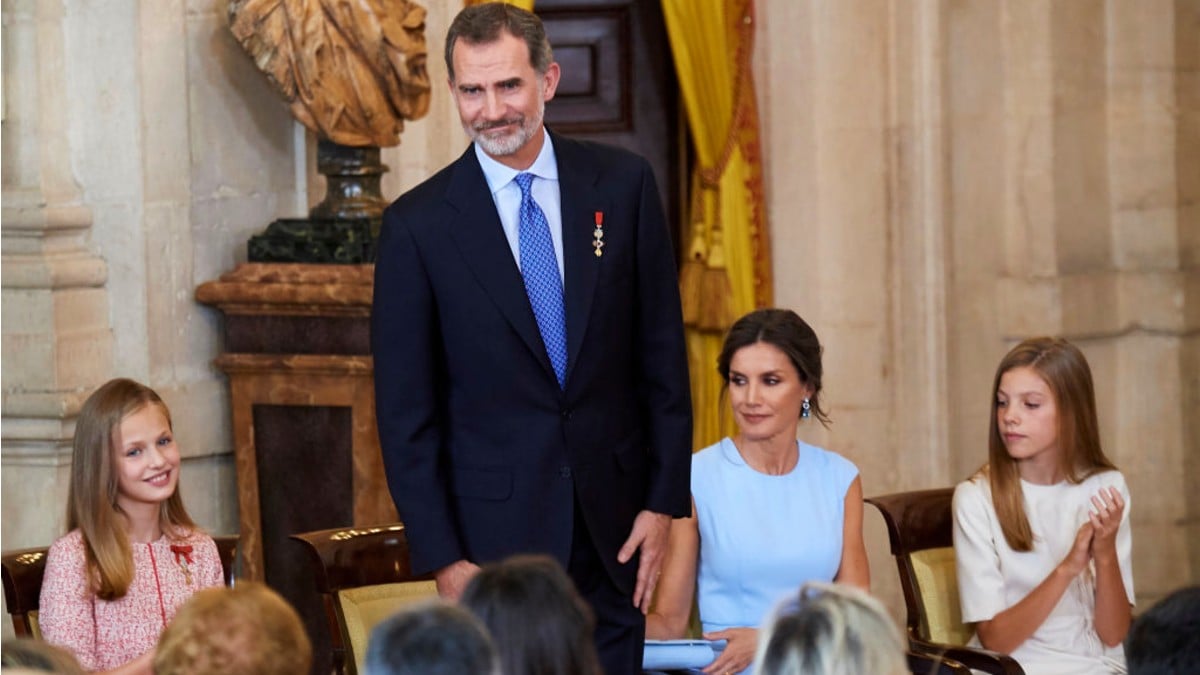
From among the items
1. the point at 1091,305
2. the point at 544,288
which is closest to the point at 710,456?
the point at 544,288

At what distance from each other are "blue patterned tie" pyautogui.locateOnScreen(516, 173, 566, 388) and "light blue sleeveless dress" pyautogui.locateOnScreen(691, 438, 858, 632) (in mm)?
1006

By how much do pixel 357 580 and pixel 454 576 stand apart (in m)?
0.78

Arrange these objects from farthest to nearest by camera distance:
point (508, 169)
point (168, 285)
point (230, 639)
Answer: point (168, 285) < point (508, 169) < point (230, 639)

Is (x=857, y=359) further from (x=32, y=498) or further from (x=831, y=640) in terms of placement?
(x=831, y=640)

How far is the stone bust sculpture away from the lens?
557 cm

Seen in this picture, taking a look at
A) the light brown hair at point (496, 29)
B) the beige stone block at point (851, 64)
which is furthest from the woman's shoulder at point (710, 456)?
the beige stone block at point (851, 64)

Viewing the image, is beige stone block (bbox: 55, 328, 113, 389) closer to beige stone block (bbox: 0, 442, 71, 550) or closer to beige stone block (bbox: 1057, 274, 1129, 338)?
beige stone block (bbox: 0, 442, 71, 550)

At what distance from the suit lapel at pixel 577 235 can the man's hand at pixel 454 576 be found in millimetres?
380

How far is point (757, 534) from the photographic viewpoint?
178 inches

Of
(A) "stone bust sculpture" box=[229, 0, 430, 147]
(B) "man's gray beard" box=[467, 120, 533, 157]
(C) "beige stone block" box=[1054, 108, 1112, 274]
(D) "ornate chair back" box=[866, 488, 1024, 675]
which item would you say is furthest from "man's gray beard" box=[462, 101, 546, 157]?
(C) "beige stone block" box=[1054, 108, 1112, 274]

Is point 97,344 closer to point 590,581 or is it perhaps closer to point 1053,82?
point 590,581

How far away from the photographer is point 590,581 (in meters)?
3.68

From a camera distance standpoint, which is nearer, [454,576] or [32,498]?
[454,576]

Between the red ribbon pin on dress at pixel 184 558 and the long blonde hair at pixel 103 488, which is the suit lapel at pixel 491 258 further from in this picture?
the red ribbon pin on dress at pixel 184 558
